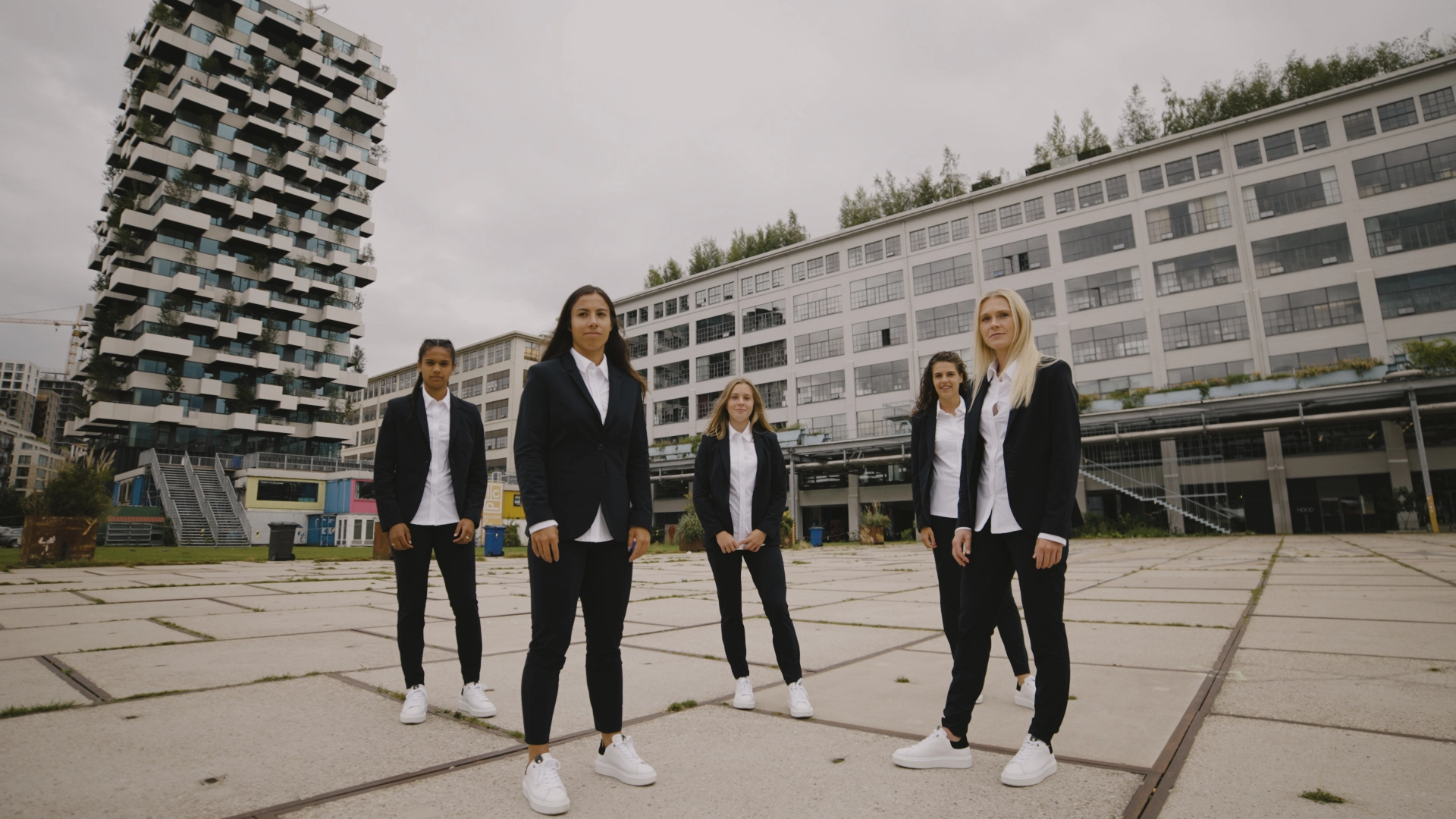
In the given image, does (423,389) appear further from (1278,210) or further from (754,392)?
(1278,210)

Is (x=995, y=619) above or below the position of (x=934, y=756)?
above

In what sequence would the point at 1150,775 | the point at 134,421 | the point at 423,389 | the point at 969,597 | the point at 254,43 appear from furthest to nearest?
the point at 254,43 < the point at 134,421 < the point at 423,389 < the point at 969,597 < the point at 1150,775

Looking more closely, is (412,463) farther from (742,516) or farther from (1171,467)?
(1171,467)

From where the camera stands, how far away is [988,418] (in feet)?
9.40

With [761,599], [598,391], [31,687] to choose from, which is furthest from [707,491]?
[31,687]

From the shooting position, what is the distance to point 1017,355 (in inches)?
112

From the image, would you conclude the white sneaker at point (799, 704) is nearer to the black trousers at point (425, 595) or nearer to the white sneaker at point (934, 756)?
the white sneaker at point (934, 756)

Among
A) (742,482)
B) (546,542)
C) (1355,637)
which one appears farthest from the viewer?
(1355,637)

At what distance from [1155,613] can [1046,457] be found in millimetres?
4730

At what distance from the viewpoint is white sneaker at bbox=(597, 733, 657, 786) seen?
91.3 inches

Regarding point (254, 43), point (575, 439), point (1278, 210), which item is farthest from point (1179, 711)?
point (254, 43)

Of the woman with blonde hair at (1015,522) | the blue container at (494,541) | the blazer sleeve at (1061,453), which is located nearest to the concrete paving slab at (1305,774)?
the woman with blonde hair at (1015,522)

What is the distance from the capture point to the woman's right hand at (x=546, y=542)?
2.42 m

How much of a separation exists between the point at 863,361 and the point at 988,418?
41661 millimetres
